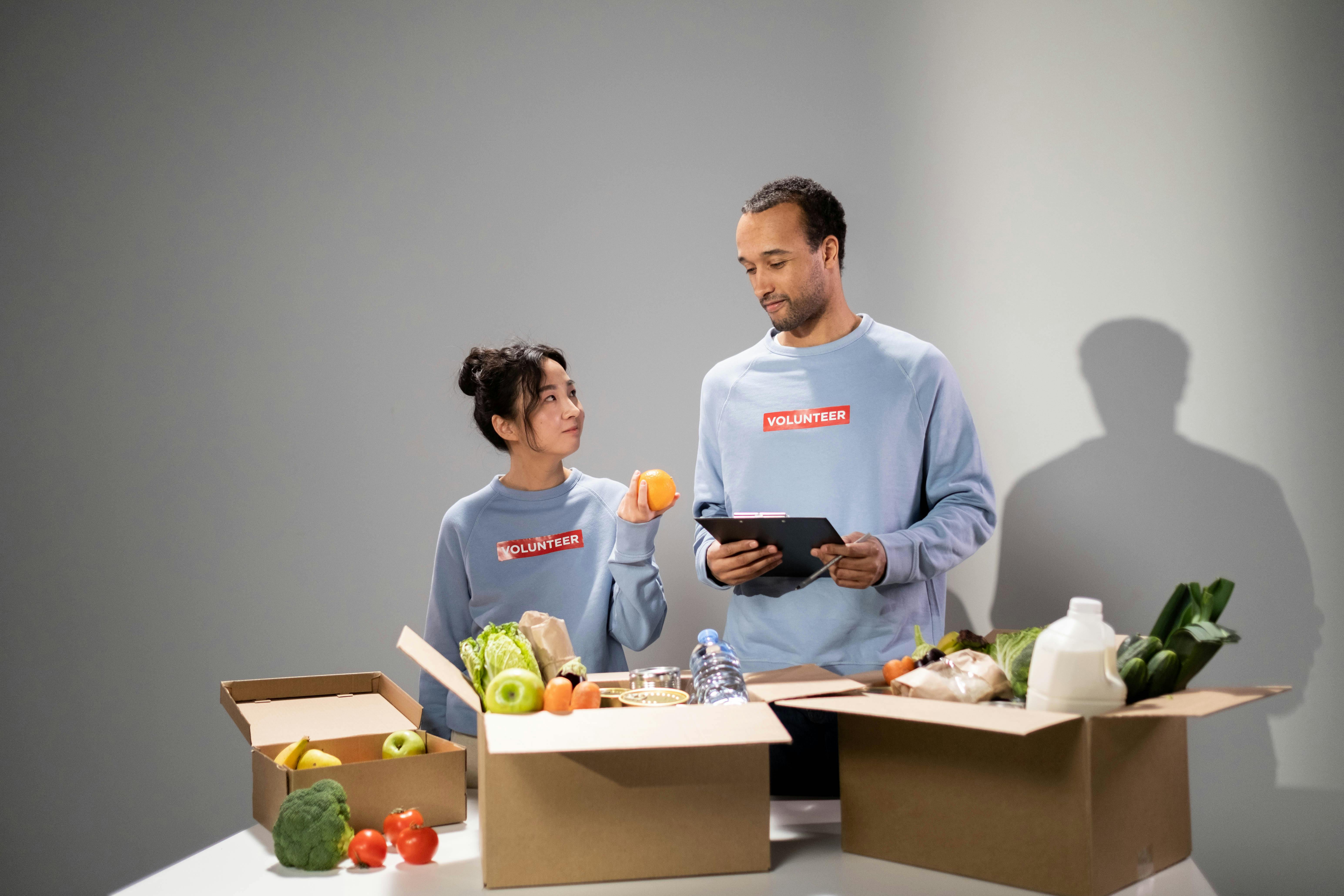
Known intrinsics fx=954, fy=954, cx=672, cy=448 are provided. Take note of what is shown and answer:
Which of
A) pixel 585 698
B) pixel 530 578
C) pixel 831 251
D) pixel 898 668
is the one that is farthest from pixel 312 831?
pixel 831 251

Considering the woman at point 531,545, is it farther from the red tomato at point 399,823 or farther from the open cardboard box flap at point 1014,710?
the open cardboard box flap at point 1014,710

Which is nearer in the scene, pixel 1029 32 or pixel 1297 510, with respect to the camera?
pixel 1297 510

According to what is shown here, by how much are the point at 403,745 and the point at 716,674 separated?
1.78 feet

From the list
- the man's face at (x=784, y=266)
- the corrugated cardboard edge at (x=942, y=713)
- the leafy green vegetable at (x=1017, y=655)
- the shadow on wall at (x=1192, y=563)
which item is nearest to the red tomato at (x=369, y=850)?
the corrugated cardboard edge at (x=942, y=713)

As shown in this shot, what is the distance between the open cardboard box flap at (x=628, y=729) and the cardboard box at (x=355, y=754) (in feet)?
0.88

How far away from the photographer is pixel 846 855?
1.29m

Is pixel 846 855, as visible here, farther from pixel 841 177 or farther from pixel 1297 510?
pixel 841 177

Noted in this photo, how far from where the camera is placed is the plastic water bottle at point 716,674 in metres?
1.33

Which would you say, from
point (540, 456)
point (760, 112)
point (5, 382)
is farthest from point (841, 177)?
point (5, 382)

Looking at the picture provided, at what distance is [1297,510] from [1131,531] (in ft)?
1.17

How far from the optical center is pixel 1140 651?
1.16m

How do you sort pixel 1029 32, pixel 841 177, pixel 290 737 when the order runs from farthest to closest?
pixel 841 177 → pixel 1029 32 → pixel 290 737

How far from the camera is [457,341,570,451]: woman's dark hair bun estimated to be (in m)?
2.25

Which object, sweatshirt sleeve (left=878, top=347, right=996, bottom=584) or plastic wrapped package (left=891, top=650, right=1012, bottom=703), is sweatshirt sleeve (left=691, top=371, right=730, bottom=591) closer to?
sweatshirt sleeve (left=878, top=347, right=996, bottom=584)
